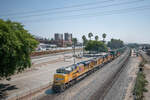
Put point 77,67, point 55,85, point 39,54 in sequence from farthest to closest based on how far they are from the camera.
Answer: point 39,54 < point 77,67 < point 55,85

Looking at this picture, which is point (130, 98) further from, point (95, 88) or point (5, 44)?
point (5, 44)

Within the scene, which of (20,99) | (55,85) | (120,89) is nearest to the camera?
(20,99)

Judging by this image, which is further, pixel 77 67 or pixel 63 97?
pixel 77 67

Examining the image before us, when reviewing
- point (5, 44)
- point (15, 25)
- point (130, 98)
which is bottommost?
point (130, 98)

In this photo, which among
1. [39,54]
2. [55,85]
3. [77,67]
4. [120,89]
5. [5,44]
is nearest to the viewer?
[5,44]

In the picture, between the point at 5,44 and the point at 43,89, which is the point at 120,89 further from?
the point at 5,44

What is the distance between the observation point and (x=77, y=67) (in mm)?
22297

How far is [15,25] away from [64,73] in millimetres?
10429

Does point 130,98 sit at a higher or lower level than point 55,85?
lower

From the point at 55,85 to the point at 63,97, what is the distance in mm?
2449

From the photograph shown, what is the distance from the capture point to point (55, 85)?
18141 mm

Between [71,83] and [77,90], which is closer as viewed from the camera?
[77,90]

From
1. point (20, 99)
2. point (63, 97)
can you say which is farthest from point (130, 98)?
point (20, 99)

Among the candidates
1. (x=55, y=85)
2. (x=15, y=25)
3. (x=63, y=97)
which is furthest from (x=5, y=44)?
(x=63, y=97)
